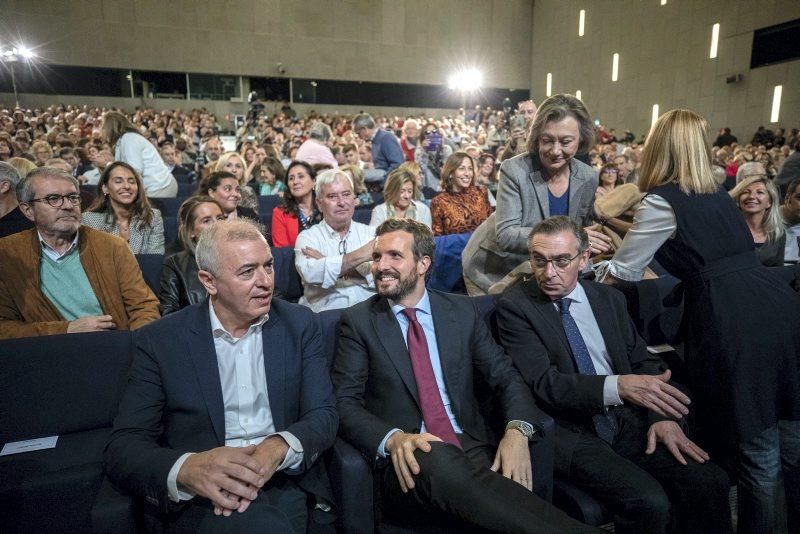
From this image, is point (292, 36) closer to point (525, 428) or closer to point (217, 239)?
point (217, 239)

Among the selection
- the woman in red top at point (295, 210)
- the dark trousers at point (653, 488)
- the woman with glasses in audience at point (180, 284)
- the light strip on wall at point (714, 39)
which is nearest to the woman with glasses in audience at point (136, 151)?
the woman in red top at point (295, 210)

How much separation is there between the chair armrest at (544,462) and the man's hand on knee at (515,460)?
0.04 metres

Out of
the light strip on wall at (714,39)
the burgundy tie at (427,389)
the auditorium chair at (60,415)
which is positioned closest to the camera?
the auditorium chair at (60,415)

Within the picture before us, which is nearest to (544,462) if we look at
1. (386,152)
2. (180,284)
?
(180,284)

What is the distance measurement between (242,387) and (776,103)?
12963 mm

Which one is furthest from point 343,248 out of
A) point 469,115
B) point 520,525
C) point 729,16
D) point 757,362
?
point 469,115

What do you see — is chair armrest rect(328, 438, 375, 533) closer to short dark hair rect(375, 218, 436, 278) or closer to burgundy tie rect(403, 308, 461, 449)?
burgundy tie rect(403, 308, 461, 449)

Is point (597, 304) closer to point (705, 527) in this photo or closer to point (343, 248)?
point (705, 527)

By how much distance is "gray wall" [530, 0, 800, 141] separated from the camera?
1097 centimetres

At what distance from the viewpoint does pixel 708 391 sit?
1.91 m

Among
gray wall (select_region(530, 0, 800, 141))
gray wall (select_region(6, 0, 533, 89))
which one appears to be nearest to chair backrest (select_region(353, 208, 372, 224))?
gray wall (select_region(530, 0, 800, 141))

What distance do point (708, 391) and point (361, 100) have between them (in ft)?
60.0

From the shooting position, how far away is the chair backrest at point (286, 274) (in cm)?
320

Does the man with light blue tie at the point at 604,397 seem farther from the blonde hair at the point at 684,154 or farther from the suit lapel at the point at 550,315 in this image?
the blonde hair at the point at 684,154
